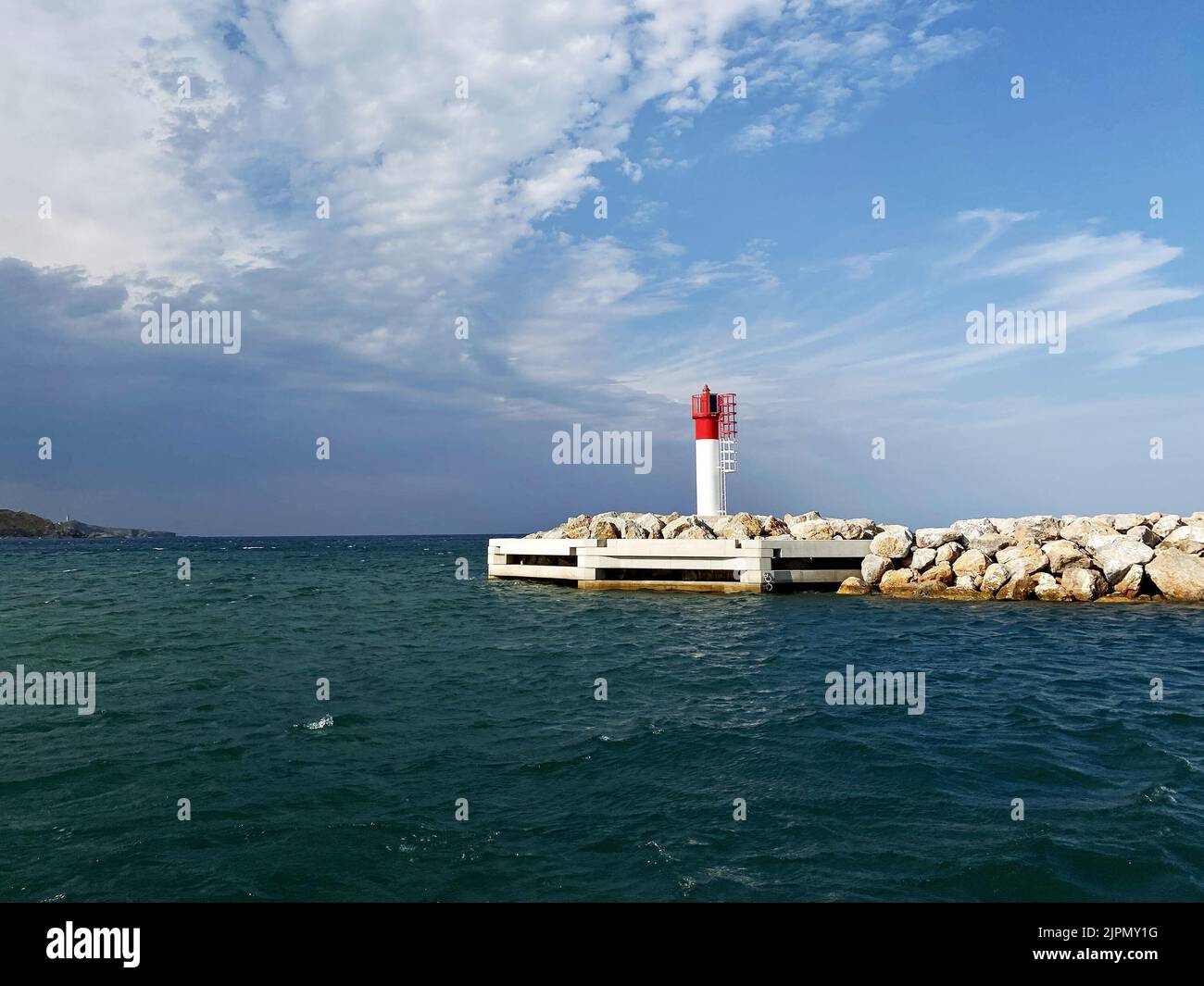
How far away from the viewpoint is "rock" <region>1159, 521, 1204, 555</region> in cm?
2944

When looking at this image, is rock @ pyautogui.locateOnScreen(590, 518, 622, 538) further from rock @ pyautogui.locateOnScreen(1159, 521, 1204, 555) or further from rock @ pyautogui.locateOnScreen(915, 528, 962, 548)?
rock @ pyautogui.locateOnScreen(1159, 521, 1204, 555)

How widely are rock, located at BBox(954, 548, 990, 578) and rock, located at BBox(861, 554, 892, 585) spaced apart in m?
2.93

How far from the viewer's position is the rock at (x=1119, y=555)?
28.6 m

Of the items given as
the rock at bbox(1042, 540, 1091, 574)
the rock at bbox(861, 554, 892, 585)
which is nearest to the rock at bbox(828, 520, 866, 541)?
the rock at bbox(861, 554, 892, 585)

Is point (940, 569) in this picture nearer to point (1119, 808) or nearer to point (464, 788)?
point (1119, 808)

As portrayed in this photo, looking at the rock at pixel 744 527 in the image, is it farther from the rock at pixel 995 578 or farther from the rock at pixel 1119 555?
the rock at pixel 1119 555

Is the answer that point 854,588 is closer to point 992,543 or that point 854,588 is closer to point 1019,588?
point 992,543

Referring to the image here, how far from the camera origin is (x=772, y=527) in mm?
37281

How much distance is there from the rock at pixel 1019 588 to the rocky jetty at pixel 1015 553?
0.11ft

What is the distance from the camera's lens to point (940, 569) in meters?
31.8

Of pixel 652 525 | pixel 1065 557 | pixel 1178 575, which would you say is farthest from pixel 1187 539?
pixel 652 525

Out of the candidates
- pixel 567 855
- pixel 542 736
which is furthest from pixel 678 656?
pixel 567 855

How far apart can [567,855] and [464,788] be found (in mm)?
2384

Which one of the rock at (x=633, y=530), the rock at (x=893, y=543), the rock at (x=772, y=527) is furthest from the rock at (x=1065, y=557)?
the rock at (x=633, y=530)
